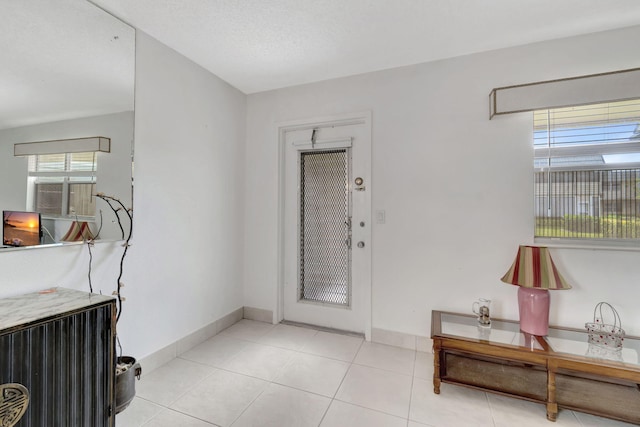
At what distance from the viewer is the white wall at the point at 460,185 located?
201cm

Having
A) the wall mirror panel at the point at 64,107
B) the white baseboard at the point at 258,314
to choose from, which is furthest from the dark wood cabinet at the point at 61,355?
the white baseboard at the point at 258,314

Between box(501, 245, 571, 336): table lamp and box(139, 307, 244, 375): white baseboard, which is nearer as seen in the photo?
box(501, 245, 571, 336): table lamp

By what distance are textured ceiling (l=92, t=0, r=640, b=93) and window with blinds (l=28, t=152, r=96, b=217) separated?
1029 millimetres

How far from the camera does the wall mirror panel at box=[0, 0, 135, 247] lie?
1.42m

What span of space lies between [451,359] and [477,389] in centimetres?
22

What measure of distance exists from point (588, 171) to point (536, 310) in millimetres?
1107

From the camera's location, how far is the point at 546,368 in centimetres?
167

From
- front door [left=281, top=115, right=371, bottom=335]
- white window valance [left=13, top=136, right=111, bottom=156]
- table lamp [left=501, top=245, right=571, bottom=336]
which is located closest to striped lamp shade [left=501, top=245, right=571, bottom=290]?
table lamp [left=501, top=245, right=571, bottom=336]

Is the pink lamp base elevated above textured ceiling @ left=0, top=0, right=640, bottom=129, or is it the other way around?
textured ceiling @ left=0, top=0, right=640, bottom=129

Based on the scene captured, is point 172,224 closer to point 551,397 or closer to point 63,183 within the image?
point 63,183

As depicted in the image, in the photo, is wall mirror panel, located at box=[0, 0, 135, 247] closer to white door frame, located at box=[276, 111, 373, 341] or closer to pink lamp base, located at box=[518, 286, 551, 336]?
white door frame, located at box=[276, 111, 373, 341]

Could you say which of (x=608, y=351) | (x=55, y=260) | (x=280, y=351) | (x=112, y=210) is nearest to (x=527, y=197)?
(x=608, y=351)

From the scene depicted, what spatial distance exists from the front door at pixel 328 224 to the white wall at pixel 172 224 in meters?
0.62

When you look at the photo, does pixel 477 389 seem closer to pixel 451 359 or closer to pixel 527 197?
pixel 451 359
